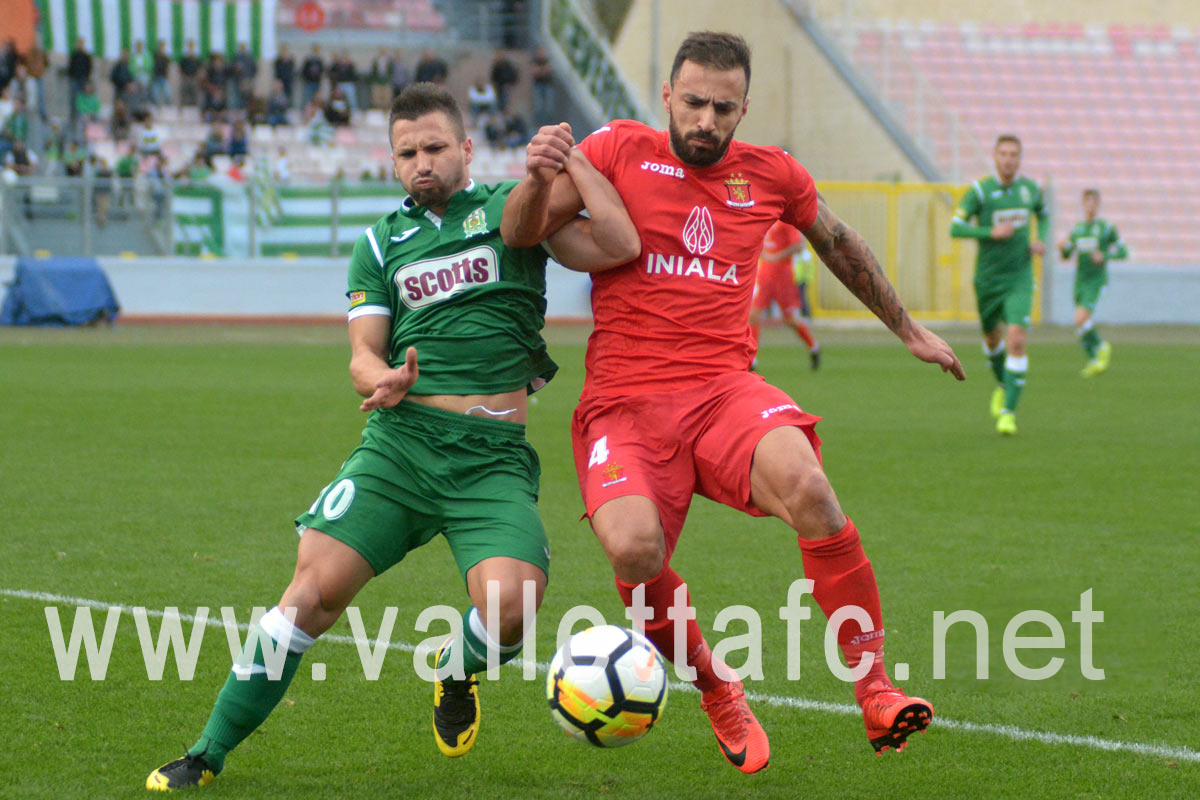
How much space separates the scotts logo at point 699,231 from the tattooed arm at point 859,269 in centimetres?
40

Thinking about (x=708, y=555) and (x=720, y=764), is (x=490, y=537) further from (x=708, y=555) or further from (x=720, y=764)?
(x=708, y=555)

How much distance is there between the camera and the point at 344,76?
31.1 metres

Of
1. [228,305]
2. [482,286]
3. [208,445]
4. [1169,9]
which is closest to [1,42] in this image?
[228,305]

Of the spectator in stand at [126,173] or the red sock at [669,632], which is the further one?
the spectator in stand at [126,173]

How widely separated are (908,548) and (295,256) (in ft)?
68.3

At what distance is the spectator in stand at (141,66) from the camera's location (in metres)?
29.4

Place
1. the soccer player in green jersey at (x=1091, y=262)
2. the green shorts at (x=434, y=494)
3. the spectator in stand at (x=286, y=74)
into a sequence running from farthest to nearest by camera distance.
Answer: the spectator in stand at (x=286, y=74)
the soccer player in green jersey at (x=1091, y=262)
the green shorts at (x=434, y=494)

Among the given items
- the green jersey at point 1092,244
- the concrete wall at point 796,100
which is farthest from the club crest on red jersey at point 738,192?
the concrete wall at point 796,100

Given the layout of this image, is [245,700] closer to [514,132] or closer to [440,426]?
[440,426]

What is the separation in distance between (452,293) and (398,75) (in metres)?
27.8

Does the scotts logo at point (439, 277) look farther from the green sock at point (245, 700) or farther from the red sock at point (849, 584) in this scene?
the red sock at point (849, 584)

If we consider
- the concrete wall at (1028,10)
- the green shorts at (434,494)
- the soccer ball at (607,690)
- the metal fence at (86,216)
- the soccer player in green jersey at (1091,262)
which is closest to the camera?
the soccer ball at (607,690)

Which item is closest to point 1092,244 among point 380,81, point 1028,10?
point 1028,10

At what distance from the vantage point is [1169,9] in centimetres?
3500
